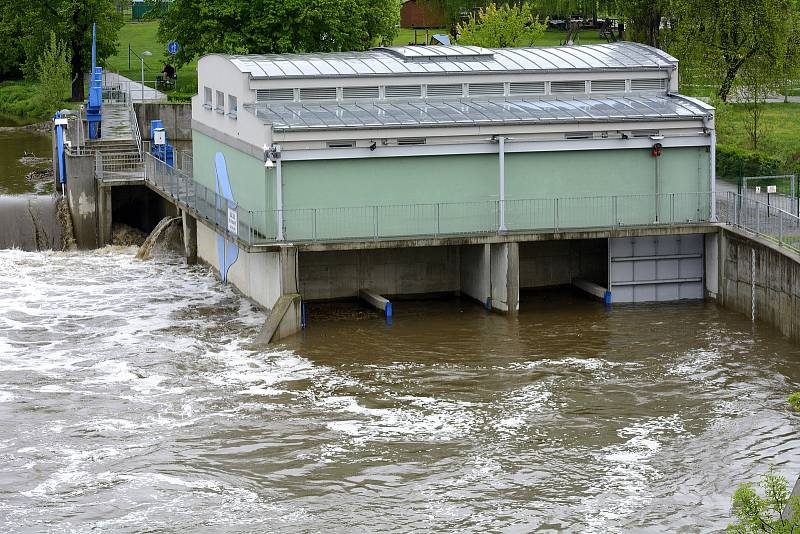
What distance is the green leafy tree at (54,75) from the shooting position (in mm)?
86812

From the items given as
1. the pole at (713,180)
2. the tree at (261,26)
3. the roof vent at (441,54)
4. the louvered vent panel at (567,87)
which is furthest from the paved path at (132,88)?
the pole at (713,180)

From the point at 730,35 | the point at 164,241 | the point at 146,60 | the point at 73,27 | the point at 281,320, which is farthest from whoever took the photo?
the point at 146,60

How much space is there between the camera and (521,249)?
49.6 metres

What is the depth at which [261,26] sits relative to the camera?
→ 78.0 meters

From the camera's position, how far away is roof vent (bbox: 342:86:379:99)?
46688 mm

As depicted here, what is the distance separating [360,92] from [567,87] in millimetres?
Answer: 6832

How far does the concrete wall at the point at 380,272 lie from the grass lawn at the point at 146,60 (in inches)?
1521

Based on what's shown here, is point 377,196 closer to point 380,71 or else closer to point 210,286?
point 380,71

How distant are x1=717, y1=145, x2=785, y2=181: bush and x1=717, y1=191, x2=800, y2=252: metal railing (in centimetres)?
779

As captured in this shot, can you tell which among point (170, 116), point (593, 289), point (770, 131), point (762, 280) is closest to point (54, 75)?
point (170, 116)

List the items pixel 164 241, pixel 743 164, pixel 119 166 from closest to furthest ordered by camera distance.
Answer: pixel 743 164, pixel 164 241, pixel 119 166

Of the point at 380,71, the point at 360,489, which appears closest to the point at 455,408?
the point at 360,489

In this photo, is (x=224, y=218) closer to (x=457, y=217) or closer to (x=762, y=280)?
(x=457, y=217)

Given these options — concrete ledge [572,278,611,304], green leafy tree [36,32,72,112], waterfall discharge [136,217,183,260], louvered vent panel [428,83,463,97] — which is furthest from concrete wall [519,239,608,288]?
green leafy tree [36,32,72,112]
